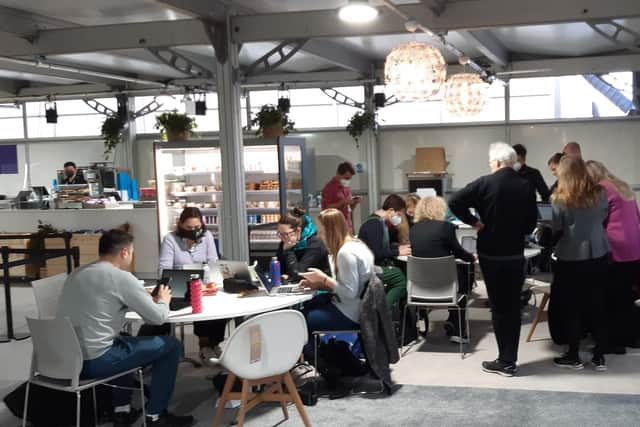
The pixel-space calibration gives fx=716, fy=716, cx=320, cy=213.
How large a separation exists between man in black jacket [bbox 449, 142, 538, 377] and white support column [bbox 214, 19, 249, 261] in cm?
275

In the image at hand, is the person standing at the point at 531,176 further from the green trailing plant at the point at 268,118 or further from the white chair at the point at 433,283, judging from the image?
the green trailing plant at the point at 268,118

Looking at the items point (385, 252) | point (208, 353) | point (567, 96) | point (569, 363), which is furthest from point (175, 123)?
point (567, 96)

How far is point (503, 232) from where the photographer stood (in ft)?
16.8

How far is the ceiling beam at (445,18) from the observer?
645 centimetres

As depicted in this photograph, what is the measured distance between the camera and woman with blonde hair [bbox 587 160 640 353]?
561 cm

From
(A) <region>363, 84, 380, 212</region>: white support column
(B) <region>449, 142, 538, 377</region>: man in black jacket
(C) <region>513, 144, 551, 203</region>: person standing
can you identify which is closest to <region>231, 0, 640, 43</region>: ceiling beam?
(C) <region>513, 144, 551, 203</region>: person standing

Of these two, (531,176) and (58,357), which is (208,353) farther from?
(531,176)

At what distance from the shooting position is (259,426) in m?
4.38

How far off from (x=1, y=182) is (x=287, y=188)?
9859 mm

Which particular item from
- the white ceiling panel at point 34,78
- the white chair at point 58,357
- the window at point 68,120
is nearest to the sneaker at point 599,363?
the white chair at point 58,357

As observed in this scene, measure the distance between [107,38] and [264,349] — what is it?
500cm

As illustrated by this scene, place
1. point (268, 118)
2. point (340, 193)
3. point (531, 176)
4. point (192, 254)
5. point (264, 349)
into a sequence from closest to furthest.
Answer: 1. point (264, 349)
2. point (192, 254)
3. point (531, 176)
4. point (268, 118)
5. point (340, 193)

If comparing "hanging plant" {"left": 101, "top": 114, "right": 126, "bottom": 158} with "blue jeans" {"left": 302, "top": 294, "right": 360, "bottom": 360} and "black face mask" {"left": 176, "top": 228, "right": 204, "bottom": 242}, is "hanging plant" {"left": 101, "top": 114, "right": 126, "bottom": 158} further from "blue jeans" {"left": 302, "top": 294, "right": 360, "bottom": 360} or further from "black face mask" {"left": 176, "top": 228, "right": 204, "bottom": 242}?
"blue jeans" {"left": 302, "top": 294, "right": 360, "bottom": 360}

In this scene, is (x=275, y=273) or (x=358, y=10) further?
(x=275, y=273)
